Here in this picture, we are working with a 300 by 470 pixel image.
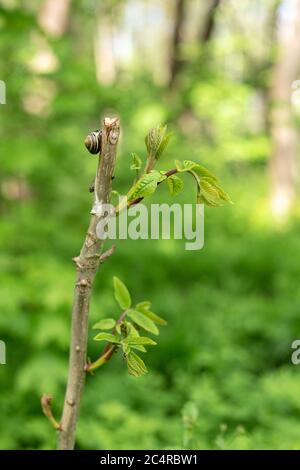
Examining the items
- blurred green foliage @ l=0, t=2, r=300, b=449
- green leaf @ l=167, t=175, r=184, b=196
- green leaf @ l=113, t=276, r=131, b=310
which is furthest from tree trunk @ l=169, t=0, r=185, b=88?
green leaf @ l=167, t=175, r=184, b=196

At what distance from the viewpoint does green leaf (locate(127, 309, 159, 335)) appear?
1194 mm

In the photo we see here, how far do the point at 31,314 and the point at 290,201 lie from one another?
253 inches

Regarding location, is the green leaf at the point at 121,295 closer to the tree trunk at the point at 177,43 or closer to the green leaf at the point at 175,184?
the green leaf at the point at 175,184

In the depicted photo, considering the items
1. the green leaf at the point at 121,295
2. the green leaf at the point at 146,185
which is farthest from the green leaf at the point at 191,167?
the green leaf at the point at 121,295

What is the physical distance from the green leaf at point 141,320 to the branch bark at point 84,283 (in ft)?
0.38

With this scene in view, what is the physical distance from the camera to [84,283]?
1.08 meters

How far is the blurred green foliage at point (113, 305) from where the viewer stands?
323cm

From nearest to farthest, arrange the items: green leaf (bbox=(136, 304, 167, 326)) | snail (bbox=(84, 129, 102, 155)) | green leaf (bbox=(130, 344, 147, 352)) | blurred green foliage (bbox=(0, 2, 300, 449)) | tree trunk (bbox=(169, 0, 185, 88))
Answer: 1. snail (bbox=(84, 129, 102, 155))
2. green leaf (bbox=(130, 344, 147, 352))
3. green leaf (bbox=(136, 304, 167, 326))
4. blurred green foliage (bbox=(0, 2, 300, 449))
5. tree trunk (bbox=(169, 0, 185, 88))

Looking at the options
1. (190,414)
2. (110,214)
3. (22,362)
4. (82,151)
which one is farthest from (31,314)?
(110,214)

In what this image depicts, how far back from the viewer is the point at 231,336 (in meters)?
4.84

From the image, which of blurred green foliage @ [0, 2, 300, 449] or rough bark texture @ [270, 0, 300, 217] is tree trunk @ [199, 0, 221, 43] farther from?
blurred green foliage @ [0, 2, 300, 449]

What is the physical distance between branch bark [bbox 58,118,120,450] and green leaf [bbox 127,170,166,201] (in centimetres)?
4

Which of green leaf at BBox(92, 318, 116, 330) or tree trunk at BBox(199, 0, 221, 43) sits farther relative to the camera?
tree trunk at BBox(199, 0, 221, 43)
